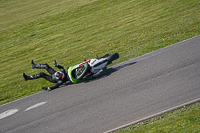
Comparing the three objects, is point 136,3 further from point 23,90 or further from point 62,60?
point 23,90

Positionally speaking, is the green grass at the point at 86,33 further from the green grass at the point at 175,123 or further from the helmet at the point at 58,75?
the green grass at the point at 175,123

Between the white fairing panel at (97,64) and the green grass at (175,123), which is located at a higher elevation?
the white fairing panel at (97,64)

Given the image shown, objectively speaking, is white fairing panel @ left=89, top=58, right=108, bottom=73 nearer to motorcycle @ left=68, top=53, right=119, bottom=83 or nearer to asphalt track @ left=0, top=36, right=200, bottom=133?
motorcycle @ left=68, top=53, right=119, bottom=83

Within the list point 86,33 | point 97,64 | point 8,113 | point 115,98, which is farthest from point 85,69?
point 86,33

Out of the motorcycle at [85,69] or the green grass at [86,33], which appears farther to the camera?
the green grass at [86,33]

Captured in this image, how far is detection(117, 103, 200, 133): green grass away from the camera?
6.36 meters

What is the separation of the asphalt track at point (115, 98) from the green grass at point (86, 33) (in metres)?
2.04

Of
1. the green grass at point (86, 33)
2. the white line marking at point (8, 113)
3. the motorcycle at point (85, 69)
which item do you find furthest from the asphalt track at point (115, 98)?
the green grass at point (86, 33)

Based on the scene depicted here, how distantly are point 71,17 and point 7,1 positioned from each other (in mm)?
24457

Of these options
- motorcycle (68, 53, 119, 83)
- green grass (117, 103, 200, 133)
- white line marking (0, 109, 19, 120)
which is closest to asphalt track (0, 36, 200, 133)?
white line marking (0, 109, 19, 120)

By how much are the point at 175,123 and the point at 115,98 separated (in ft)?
12.0

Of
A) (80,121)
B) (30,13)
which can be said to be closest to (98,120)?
(80,121)

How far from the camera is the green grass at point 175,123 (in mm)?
6361

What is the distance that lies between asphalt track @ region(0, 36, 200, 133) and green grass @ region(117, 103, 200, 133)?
59cm
